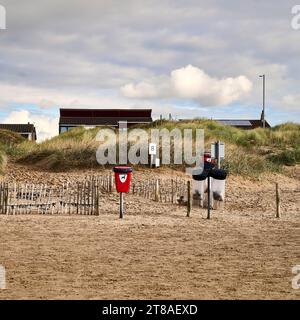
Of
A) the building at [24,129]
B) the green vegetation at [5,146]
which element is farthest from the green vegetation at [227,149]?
the building at [24,129]

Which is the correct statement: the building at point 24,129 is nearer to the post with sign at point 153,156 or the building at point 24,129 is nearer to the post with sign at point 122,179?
the post with sign at point 153,156

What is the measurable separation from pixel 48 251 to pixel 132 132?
1940cm

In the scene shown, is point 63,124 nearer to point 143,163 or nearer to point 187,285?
point 143,163

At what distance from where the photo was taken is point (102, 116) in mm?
59188

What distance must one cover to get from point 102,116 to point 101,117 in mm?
464

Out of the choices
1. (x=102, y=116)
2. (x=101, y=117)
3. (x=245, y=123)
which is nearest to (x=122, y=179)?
(x=245, y=123)

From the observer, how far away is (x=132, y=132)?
→ 2852cm

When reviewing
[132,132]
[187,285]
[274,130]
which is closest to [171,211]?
[187,285]

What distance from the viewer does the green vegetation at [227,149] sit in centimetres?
2439

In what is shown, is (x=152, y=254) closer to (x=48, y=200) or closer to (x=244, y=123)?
(x=48, y=200)

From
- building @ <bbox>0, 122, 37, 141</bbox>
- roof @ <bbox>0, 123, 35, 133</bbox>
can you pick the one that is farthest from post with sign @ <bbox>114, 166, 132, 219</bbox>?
roof @ <bbox>0, 123, 35, 133</bbox>

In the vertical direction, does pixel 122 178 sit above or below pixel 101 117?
below

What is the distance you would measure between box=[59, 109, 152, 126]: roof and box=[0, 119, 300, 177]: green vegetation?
74.5ft

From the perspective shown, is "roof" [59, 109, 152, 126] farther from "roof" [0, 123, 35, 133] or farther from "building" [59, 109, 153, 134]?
"roof" [0, 123, 35, 133]
